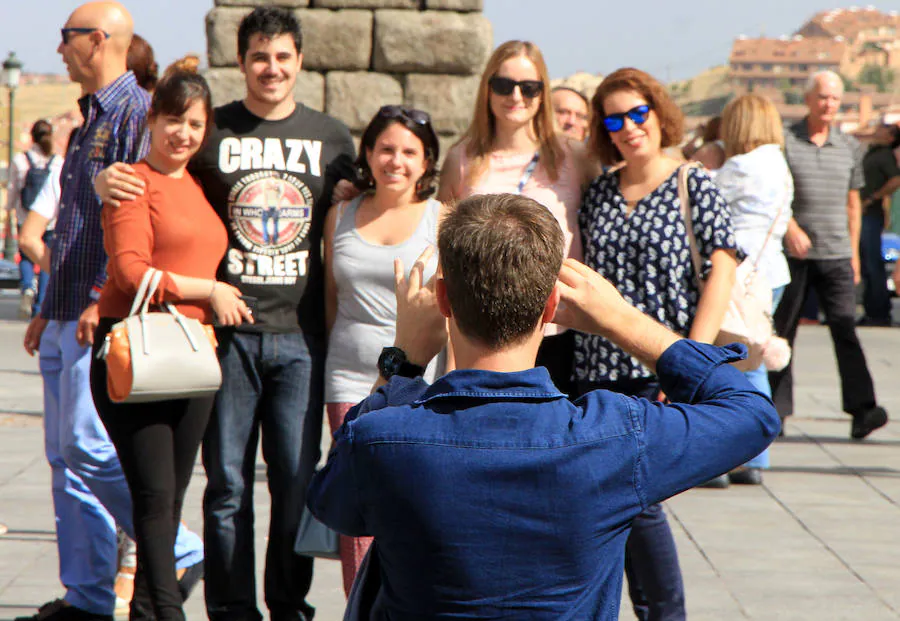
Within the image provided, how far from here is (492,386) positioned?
6.44ft

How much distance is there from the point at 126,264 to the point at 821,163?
199 inches

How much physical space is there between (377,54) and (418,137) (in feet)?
15.0

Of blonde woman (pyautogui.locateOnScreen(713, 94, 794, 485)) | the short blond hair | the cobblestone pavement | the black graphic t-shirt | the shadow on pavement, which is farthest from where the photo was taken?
the shadow on pavement

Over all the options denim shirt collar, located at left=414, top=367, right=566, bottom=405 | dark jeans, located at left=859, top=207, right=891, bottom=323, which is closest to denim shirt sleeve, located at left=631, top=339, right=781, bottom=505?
denim shirt collar, located at left=414, top=367, right=566, bottom=405

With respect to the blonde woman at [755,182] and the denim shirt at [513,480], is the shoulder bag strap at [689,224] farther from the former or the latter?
the blonde woman at [755,182]

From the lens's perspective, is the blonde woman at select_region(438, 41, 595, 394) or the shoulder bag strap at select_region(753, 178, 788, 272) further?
the shoulder bag strap at select_region(753, 178, 788, 272)

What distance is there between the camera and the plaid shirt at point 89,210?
4.12 m

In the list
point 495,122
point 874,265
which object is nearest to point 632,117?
point 495,122

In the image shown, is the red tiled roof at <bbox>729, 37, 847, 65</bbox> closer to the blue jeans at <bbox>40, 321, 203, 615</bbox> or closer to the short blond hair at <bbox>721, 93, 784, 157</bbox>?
the short blond hair at <bbox>721, 93, 784, 157</bbox>

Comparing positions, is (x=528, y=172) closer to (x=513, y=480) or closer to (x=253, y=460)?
(x=253, y=460)

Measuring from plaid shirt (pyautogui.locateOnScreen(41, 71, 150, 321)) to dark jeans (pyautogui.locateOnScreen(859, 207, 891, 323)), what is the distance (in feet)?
38.4

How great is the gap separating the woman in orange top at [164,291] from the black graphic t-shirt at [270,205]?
0.26 ft

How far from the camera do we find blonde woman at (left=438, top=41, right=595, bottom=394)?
160 inches

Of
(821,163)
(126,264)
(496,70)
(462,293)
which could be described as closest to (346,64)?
(821,163)
